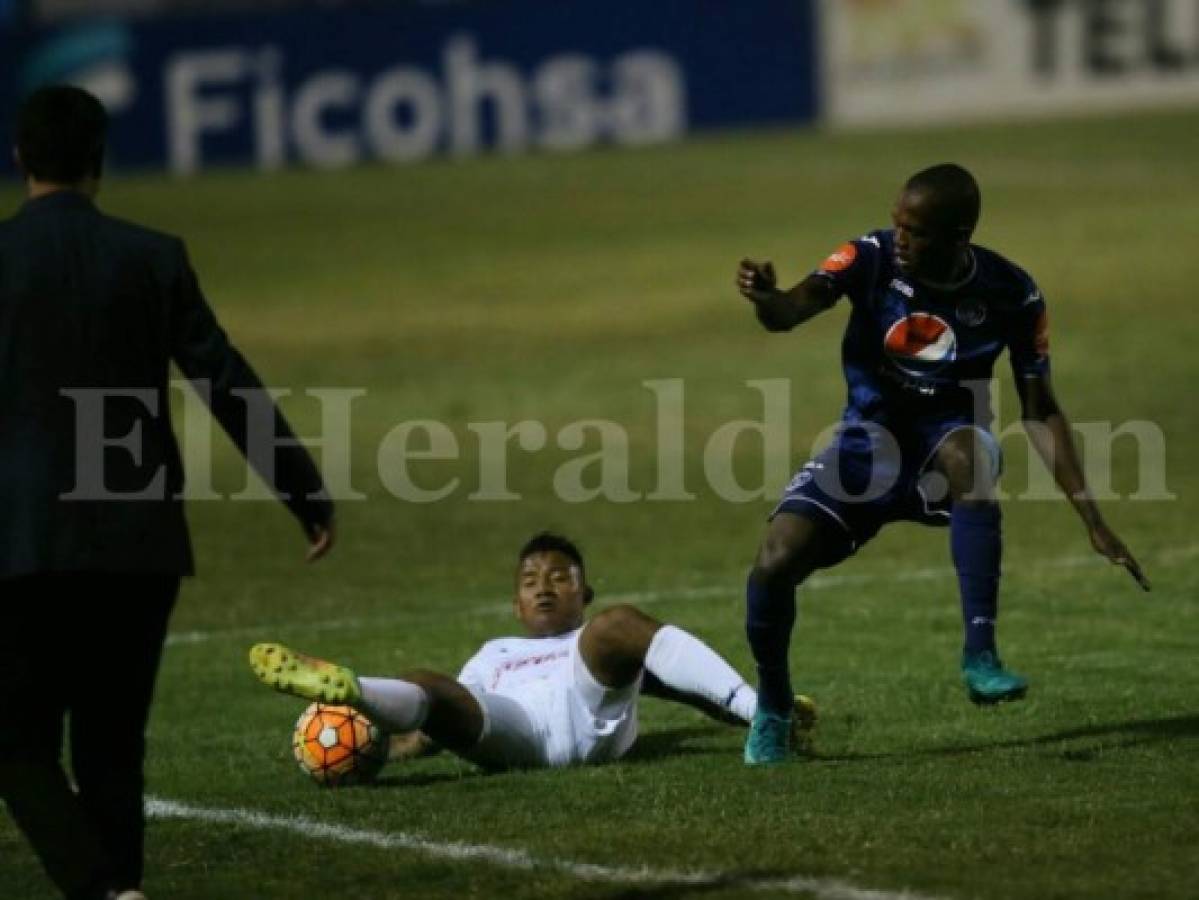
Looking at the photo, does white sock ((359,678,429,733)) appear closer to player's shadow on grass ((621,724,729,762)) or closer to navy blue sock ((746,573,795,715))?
player's shadow on grass ((621,724,729,762))

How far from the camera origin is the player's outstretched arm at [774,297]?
833cm

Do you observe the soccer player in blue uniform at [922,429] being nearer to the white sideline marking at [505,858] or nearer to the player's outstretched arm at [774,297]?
the player's outstretched arm at [774,297]

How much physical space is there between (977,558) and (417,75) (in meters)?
28.2

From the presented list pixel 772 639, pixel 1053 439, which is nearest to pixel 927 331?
pixel 1053 439

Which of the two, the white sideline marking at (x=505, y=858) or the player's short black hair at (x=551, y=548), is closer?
the white sideline marking at (x=505, y=858)

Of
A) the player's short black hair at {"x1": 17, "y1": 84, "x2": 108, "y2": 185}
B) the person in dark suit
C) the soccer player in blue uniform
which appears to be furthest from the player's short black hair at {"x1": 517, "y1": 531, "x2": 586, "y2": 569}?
the player's short black hair at {"x1": 17, "y1": 84, "x2": 108, "y2": 185}

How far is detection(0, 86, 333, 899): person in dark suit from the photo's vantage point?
639 centimetres

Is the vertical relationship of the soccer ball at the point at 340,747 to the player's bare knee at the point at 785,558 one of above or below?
below

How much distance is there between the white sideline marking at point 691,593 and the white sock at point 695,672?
3.92 meters

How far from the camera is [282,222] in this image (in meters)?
32.9

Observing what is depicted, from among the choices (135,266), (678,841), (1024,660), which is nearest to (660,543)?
(1024,660)

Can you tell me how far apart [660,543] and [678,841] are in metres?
7.67

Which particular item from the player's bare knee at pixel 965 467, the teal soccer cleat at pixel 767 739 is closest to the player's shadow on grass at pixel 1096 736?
the teal soccer cleat at pixel 767 739

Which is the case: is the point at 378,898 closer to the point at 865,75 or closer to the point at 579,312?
the point at 579,312
